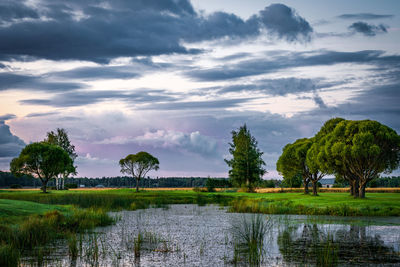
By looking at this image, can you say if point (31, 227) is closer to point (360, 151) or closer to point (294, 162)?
point (360, 151)

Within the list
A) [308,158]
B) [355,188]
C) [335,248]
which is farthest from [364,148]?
[335,248]

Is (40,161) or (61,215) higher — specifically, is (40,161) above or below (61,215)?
above

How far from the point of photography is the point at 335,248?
1767 cm

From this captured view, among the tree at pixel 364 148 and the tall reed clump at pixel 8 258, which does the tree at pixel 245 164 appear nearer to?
the tree at pixel 364 148

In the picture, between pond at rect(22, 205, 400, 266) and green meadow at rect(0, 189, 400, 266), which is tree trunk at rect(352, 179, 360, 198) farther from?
pond at rect(22, 205, 400, 266)

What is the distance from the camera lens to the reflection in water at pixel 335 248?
15375mm

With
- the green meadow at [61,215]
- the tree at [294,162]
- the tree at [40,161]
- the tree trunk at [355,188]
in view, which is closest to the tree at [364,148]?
the tree trunk at [355,188]

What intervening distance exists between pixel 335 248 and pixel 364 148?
2569 centimetres

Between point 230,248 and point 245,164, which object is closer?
point 230,248

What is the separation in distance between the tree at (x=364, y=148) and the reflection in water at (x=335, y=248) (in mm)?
18541

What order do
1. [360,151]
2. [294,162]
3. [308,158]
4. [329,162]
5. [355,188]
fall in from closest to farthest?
[360,151], [355,188], [329,162], [308,158], [294,162]

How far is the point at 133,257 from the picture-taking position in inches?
645

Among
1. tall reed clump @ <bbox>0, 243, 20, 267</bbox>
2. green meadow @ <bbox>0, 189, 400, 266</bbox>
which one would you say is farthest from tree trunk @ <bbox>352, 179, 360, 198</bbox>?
tall reed clump @ <bbox>0, 243, 20, 267</bbox>

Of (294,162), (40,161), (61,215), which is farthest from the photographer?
(40,161)
